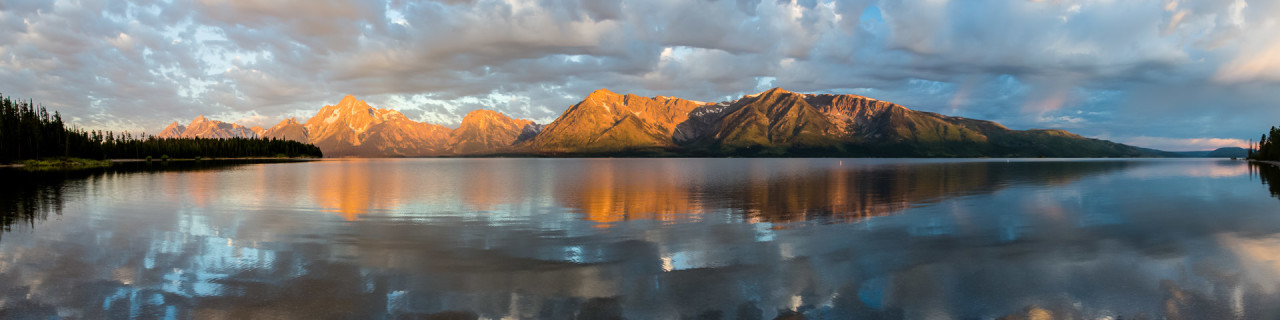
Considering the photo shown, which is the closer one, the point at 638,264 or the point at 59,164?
the point at 638,264

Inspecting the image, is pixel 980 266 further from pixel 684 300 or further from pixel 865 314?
pixel 684 300

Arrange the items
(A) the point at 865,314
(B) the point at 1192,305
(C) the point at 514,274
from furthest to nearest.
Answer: (C) the point at 514,274 < (B) the point at 1192,305 < (A) the point at 865,314

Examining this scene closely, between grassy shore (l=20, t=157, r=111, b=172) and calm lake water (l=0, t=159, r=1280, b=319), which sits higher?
grassy shore (l=20, t=157, r=111, b=172)

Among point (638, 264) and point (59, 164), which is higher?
point (59, 164)

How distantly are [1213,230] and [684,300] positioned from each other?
111 ft

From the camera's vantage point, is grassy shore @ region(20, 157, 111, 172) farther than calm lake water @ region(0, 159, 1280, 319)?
Yes

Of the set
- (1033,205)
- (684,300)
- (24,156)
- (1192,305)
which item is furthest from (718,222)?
(24,156)

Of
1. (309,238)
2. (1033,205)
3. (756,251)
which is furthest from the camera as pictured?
(1033,205)

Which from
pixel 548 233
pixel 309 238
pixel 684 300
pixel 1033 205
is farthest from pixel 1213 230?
pixel 309 238

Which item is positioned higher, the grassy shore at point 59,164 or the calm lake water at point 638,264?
the grassy shore at point 59,164

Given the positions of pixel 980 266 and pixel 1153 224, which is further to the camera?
pixel 1153 224

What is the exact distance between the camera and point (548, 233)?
29.4 meters

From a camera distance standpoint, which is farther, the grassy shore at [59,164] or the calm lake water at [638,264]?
the grassy shore at [59,164]

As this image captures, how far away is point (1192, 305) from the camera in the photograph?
15.6 meters
